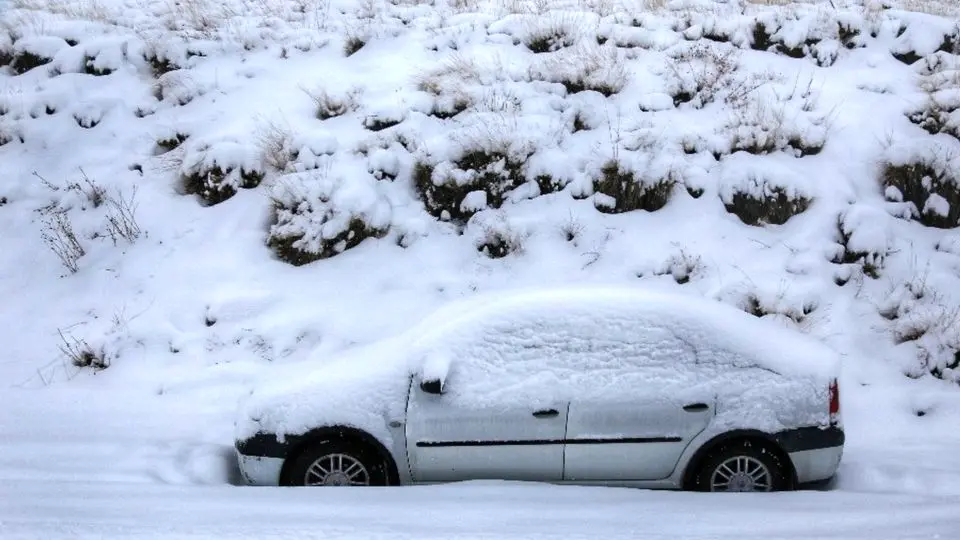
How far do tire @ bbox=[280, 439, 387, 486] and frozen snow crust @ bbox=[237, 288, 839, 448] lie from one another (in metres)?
0.17

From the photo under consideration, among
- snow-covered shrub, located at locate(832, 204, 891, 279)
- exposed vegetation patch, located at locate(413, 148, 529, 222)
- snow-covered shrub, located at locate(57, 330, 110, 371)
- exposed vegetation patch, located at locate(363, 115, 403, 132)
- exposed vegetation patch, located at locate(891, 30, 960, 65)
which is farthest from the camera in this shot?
exposed vegetation patch, located at locate(891, 30, 960, 65)

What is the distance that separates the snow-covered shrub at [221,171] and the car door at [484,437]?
5011 mm

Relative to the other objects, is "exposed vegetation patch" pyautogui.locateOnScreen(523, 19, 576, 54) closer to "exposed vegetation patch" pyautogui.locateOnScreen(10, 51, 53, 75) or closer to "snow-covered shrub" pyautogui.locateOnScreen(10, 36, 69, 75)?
"snow-covered shrub" pyautogui.locateOnScreen(10, 36, 69, 75)

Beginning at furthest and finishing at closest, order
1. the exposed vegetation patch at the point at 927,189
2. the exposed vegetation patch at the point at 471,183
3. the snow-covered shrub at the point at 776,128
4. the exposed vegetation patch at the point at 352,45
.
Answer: the exposed vegetation patch at the point at 352,45
the snow-covered shrub at the point at 776,128
the exposed vegetation patch at the point at 471,183
the exposed vegetation patch at the point at 927,189

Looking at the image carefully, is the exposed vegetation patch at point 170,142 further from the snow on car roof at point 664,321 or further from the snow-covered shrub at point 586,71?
the snow on car roof at point 664,321

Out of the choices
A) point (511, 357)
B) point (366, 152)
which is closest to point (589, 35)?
point (366, 152)

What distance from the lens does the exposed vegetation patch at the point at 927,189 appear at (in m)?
7.92

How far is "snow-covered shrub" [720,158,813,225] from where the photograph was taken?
8.18 meters

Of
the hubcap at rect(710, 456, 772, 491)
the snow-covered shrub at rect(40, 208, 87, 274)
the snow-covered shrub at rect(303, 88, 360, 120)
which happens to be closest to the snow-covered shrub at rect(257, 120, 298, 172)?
the snow-covered shrub at rect(303, 88, 360, 120)

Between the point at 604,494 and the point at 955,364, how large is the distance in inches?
160

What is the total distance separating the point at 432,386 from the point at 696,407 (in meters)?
1.74

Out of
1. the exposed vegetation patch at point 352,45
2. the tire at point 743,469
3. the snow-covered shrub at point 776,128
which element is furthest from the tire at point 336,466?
the exposed vegetation patch at point 352,45

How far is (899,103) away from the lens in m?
9.09

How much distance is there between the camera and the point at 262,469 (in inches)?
200
